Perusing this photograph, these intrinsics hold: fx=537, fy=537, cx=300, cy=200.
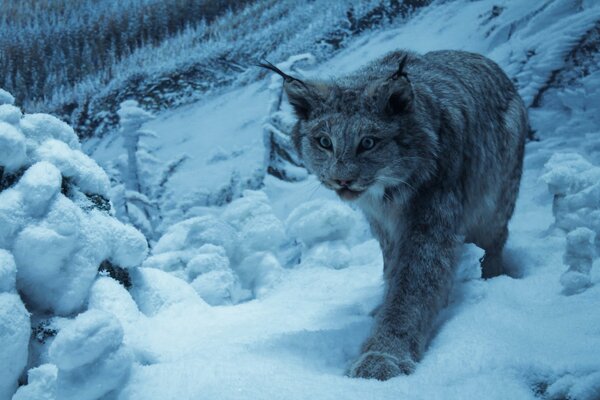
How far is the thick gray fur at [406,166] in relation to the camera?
2254 millimetres

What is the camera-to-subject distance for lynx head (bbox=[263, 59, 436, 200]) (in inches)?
91.0

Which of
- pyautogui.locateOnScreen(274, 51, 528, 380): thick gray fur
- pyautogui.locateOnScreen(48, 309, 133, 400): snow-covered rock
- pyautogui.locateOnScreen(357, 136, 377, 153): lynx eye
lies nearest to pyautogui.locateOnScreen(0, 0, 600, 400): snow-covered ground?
pyautogui.locateOnScreen(48, 309, 133, 400): snow-covered rock

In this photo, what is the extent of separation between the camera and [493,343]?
1821 mm

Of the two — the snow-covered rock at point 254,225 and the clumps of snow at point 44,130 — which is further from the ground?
the clumps of snow at point 44,130

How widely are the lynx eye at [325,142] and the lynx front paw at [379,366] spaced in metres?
0.93

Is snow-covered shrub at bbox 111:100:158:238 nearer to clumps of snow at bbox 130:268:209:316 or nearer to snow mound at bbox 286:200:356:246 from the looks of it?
snow mound at bbox 286:200:356:246

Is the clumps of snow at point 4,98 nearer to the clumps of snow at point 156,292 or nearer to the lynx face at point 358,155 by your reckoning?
the clumps of snow at point 156,292

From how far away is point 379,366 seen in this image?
1.94 meters

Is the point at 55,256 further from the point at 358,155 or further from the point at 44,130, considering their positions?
the point at 358,155

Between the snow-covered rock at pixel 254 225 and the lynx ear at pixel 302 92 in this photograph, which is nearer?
the lynx ear at pixel 302 92

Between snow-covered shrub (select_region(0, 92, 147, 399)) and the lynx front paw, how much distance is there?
803 millimetres

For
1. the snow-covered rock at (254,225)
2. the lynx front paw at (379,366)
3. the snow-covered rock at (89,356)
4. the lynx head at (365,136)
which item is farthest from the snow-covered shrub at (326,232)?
the snow-covered rock at (89,356)

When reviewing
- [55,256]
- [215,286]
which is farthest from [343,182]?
[215,286]

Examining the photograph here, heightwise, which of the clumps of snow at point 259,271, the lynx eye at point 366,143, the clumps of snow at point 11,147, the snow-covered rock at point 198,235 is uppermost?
the clumps of snow at point 11,147
